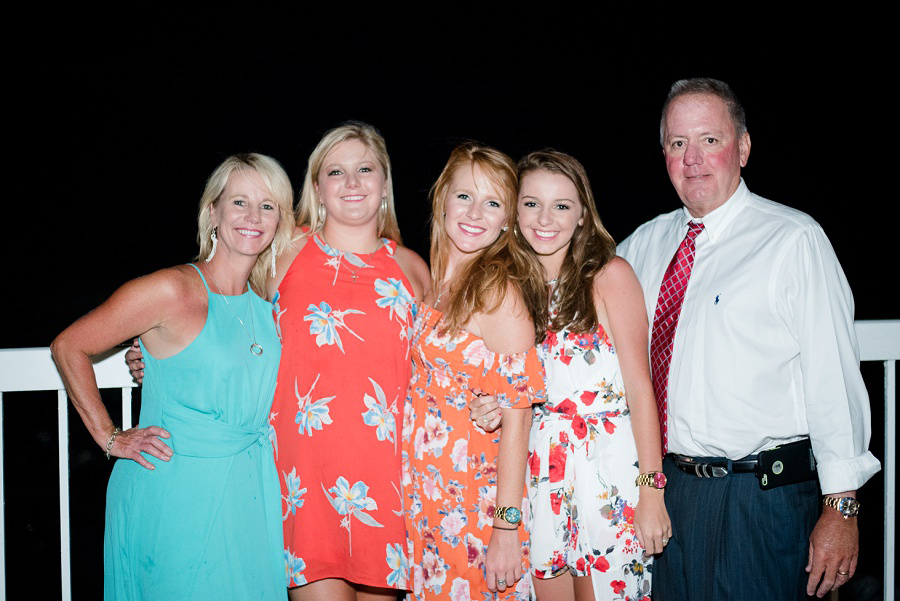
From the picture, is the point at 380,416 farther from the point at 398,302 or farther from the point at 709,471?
the point at 709,471

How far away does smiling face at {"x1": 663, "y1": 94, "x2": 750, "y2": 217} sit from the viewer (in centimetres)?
208

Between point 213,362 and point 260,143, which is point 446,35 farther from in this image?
point 213,362

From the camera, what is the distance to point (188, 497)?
2.01 metres

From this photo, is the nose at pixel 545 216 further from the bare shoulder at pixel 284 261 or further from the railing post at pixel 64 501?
the railing post at pixel 64 501

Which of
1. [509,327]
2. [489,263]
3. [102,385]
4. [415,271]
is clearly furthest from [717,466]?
[102,385]

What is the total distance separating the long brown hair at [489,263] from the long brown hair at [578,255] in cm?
6

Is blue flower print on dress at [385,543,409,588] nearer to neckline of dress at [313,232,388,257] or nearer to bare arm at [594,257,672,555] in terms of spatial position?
bare arm at [594,257,672,555]

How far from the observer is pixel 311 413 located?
212 centimetres

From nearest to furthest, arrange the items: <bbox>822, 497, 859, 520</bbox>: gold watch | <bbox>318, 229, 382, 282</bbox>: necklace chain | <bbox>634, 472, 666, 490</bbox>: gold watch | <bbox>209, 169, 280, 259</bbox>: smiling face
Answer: <bbox>822, 497, 859, 520</bbox>: gold watch, <bbox>634, 472, 666, 490</bbox>: gold watch, <bbox>209, 169, 280, 259</bbox>: smiling face, <bbox>318, 229, 382, 282</bbox>: necklace chain

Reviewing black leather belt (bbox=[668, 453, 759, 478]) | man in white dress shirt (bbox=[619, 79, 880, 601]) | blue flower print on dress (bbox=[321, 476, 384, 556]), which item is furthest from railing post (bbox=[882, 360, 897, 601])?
blue flower print on dress (bbox=[321, 476, 384, 556])

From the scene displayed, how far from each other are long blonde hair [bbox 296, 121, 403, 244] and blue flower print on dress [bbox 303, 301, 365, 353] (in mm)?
342

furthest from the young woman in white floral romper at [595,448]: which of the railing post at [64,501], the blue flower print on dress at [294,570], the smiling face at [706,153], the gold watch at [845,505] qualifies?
the railing post at [64,501]

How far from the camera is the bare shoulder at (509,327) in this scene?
6.60 ft

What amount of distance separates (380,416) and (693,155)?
1.24 metres
